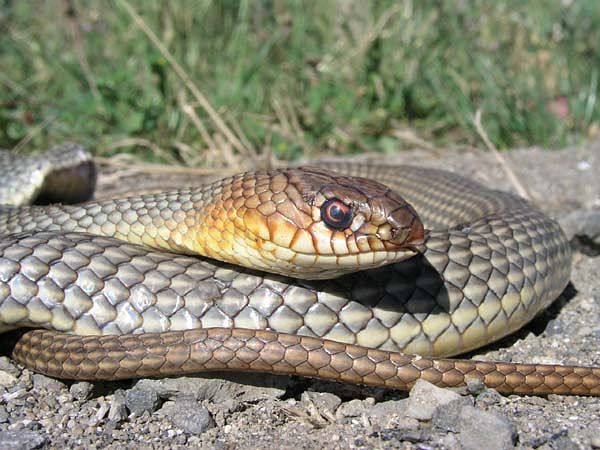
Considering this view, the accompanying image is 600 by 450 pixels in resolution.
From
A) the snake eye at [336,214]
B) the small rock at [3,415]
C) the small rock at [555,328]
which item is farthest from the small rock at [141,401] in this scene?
the small rock at [555,328]

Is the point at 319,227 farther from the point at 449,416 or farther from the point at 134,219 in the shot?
the point at 134,219

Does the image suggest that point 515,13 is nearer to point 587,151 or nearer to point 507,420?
point 587,151

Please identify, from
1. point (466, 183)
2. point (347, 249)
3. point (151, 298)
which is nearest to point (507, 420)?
point (347, 249)

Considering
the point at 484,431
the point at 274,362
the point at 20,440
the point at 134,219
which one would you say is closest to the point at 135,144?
the point at 134,219

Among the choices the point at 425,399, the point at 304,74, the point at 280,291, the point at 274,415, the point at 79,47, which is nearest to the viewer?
the point at 425,399

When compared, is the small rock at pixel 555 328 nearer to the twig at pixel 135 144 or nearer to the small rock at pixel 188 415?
the small rock at pixel 188 415

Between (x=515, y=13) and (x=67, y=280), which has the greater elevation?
(x=67, y=280)
